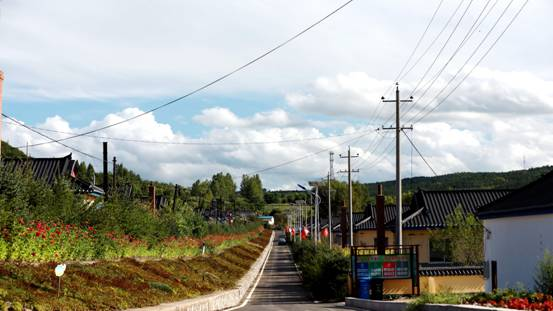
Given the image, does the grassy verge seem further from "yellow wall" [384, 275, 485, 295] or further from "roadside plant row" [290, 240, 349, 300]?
"yellow wall" [384, 275, 485, 295]

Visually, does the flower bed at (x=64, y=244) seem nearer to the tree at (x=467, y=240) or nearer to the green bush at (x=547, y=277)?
the green bush at (x=547, y=277)

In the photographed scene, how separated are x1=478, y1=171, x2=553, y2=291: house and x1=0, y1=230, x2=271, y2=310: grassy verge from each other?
1135 cm

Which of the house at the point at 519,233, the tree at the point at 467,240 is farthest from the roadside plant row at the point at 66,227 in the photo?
the tree at the point at 467,240

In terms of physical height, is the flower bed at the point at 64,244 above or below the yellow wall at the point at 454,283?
above

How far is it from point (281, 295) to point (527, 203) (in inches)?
795

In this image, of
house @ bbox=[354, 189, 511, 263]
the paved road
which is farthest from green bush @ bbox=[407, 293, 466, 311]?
house @ bbox=[354, 189, 511, 263]

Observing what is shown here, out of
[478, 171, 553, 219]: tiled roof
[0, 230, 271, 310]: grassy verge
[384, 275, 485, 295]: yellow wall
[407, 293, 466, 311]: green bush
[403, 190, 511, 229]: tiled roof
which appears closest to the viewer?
[0, 230, 271, 310]: grassy verge

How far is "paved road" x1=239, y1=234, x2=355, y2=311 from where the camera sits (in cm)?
3070

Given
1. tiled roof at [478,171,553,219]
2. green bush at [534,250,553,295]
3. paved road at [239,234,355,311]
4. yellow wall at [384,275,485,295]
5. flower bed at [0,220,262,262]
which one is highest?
tiled roof at [478,171,553,219]

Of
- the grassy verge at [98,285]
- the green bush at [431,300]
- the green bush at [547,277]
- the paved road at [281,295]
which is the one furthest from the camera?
the paved road at [281,295]

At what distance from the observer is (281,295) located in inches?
1703

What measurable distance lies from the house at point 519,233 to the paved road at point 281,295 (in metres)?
6.37

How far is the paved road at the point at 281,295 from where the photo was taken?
30.7 meters

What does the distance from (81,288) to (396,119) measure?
24.3 metres
